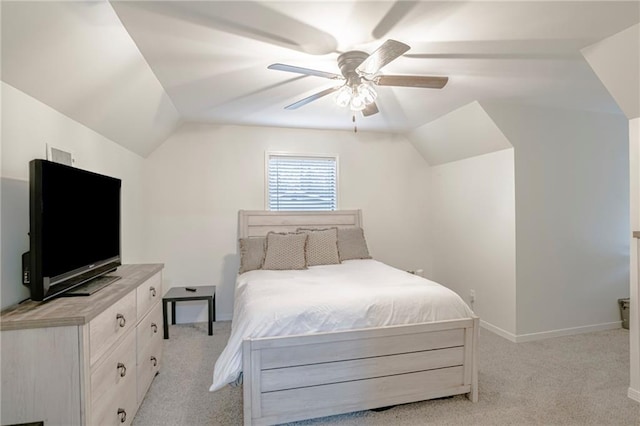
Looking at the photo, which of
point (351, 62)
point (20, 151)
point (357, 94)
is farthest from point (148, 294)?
point (351, 62)

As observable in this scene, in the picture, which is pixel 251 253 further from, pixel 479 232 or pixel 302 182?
pixel 479 232

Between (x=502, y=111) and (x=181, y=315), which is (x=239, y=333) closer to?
(x=181, y=315)

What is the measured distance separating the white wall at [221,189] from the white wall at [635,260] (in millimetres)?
2579

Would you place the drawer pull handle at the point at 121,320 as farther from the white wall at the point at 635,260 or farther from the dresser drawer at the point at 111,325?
the white wall at the point at 635,260

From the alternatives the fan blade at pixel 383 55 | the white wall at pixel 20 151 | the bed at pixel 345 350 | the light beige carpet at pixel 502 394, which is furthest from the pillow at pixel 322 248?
the white wall at pixel 20 151

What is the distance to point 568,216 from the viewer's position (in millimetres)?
3545


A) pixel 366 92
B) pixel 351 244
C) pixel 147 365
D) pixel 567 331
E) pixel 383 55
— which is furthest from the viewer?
pixel 351 244

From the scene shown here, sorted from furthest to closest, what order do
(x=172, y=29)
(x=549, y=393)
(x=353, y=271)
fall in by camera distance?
(x=353, y=271) → (x=549, y=393) → (x=172, y=29)

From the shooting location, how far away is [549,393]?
2.38m

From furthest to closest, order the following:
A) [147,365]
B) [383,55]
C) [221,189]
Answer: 1. [221,189]
2. [147,365]
3. [383,55]

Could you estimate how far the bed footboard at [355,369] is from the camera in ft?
6.38

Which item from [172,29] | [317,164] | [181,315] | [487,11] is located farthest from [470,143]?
[181,315]

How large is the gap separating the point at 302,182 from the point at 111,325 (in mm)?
2924

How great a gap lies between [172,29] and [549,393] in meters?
3.49
